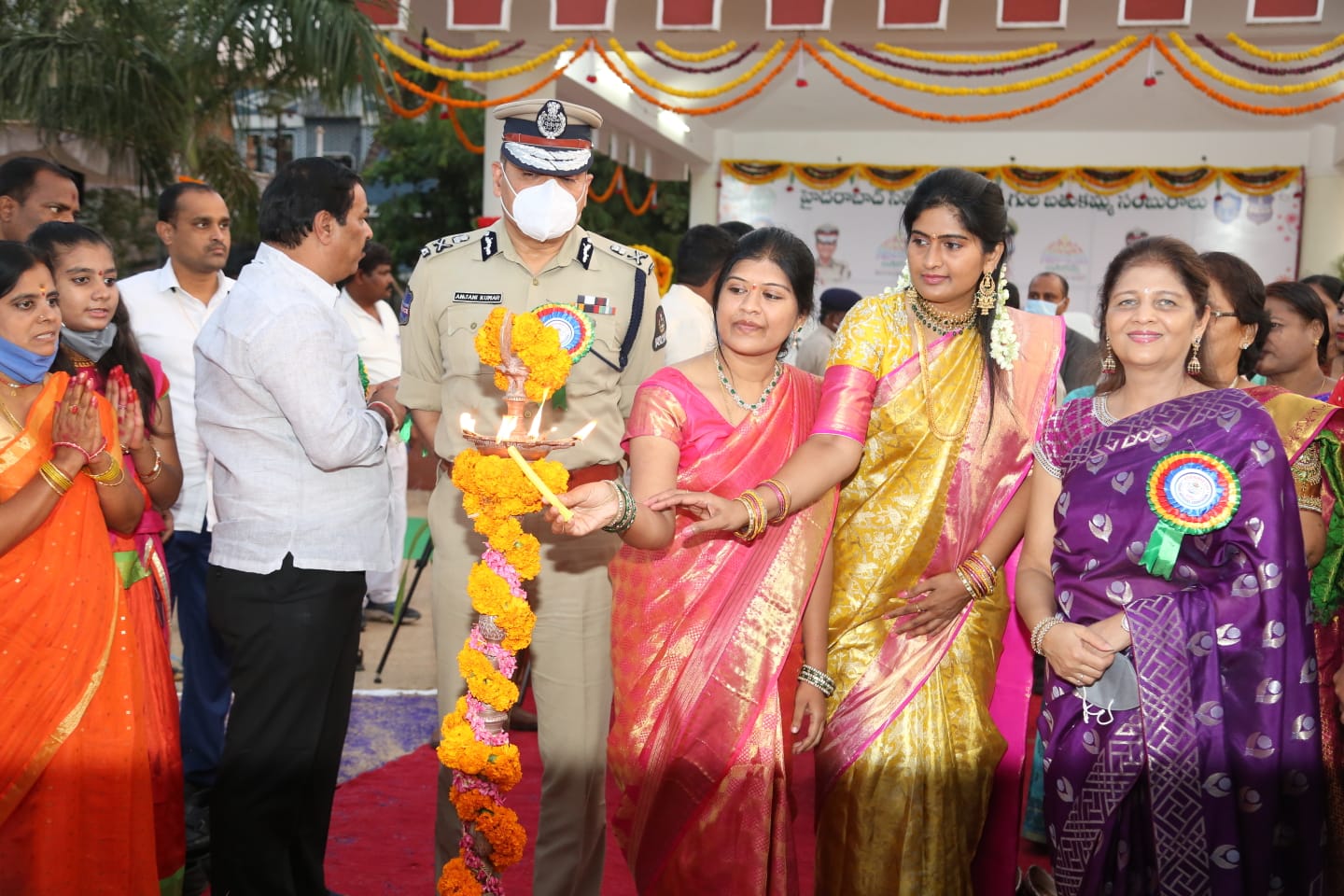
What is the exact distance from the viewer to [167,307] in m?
4.27

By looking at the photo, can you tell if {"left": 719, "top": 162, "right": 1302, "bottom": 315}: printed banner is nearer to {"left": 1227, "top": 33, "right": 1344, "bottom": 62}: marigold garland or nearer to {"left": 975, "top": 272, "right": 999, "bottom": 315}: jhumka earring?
{"left": 1227, "top": 33, "right": 1344, "bottom": 62}: marigold garland

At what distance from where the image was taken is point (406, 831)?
3781mm

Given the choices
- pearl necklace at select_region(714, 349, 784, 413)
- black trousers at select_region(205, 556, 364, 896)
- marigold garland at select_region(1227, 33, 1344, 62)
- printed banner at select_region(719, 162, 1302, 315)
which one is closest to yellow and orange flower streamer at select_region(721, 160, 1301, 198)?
printed banner at select_region(719, 162, 1302, 315)

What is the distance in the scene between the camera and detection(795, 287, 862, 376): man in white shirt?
21.0ft

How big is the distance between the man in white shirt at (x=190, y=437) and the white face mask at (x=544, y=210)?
139cm

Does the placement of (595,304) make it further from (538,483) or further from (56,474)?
(56,474)

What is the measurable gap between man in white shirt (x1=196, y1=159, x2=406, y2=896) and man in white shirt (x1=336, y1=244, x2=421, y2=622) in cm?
273

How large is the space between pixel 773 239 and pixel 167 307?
2449mm

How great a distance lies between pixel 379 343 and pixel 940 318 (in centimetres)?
385

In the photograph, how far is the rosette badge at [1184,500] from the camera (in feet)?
8.04

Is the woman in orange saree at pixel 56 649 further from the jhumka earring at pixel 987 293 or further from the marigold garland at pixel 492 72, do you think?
the marigold garland at pixel 492 72

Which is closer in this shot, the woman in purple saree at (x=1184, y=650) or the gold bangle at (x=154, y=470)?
the woman in purple saree at (x=1184, y=650)

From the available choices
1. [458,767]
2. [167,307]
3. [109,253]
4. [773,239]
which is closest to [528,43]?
[167,307]

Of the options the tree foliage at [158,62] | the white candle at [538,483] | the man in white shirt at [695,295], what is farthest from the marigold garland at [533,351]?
the tree foliage at [158,62]
